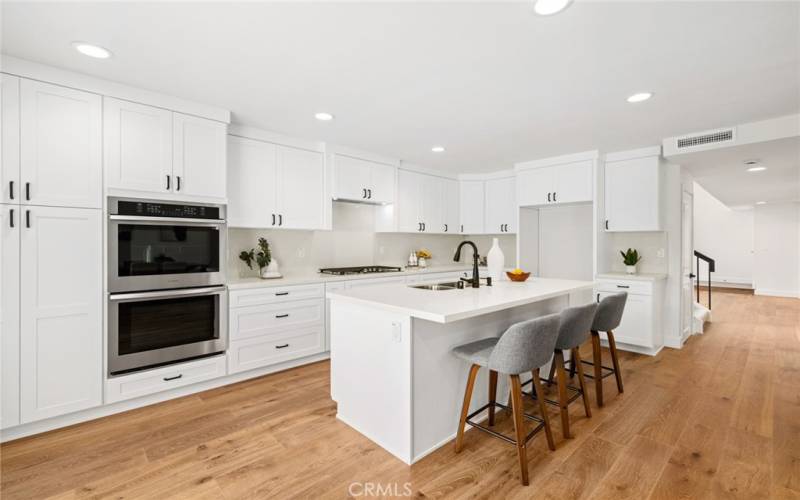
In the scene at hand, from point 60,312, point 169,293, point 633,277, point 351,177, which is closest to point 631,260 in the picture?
point 633,277

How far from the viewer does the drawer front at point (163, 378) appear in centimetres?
273

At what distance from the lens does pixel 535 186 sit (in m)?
5.13

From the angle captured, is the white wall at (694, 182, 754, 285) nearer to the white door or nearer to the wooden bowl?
the white door

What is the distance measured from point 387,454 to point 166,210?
246 centimetres

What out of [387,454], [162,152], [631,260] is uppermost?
[162,152]

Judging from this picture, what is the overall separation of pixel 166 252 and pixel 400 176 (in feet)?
10.3

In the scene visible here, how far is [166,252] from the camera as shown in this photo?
2.96 metres

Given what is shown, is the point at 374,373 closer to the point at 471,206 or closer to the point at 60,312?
the point at 60,312

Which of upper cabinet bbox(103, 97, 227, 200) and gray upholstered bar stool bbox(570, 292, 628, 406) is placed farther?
gray upholstered bar stool bbox(570, 292, 628, 406)

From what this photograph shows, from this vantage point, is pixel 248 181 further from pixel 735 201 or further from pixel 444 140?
pixel 735 201

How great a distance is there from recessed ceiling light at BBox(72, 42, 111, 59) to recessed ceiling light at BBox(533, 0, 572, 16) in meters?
2.51

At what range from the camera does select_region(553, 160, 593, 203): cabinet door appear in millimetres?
4648

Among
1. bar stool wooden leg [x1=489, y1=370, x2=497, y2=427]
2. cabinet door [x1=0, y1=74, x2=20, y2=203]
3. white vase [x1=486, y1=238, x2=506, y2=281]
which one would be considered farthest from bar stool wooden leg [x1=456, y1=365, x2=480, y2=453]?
cabinet door [x1=0, y1=74, x2=20, y2=203]

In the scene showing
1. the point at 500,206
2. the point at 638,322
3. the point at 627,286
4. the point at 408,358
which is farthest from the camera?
the point at 500,206
